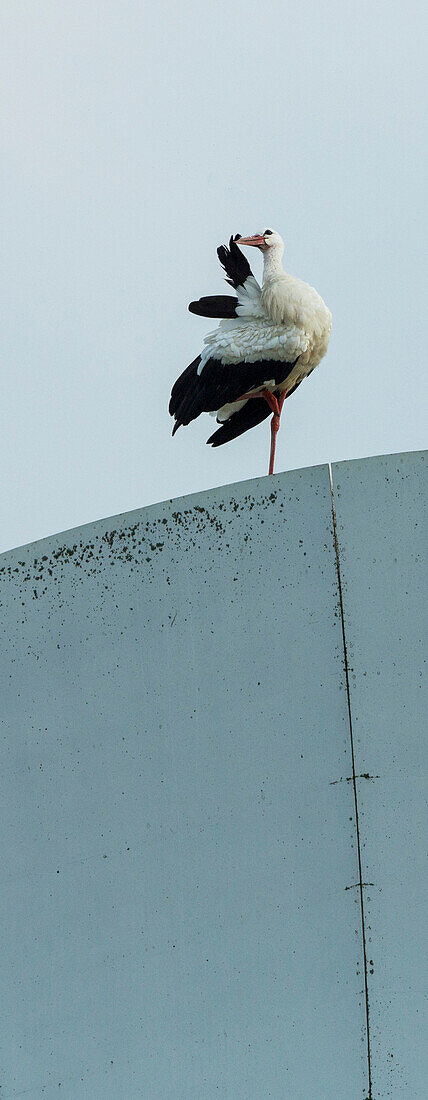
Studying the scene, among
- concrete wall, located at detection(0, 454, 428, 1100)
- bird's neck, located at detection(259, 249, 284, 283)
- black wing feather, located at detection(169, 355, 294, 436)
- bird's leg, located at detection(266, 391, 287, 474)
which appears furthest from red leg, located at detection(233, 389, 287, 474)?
concrete wall, located at detection(0, 454, 428, 1100)

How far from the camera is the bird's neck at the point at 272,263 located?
23.2 feet

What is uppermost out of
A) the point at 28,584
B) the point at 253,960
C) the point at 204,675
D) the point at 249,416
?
the point at 249,416

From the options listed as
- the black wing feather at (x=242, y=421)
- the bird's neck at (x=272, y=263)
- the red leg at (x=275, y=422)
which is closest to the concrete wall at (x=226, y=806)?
the red leg at (x=275, y=422)

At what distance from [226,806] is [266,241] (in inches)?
146

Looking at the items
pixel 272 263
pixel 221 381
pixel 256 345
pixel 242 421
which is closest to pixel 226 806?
pixel 221 381

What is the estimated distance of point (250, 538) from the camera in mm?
5145

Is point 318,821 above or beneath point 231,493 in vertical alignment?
beneath

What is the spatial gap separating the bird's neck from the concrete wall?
2297mm

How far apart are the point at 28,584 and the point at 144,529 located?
618 mm

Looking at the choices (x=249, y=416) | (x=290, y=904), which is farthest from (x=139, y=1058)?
(x=249, y=416)

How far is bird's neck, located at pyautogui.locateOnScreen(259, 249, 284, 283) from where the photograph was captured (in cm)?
707

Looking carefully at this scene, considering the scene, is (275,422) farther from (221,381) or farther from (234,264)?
(234,264)

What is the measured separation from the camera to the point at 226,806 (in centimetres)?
494

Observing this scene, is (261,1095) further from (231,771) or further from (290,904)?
(231,771)
